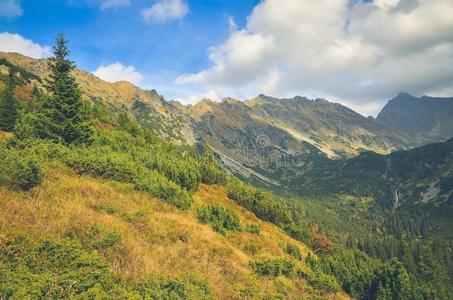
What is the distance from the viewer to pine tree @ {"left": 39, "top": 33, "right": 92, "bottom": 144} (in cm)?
3203

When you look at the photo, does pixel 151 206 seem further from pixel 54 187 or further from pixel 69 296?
pixel 69 296

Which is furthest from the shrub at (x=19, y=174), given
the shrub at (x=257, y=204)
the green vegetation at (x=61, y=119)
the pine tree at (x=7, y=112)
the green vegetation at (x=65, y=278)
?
the pine tree at (x=7, y=112)

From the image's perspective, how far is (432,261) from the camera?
12044cm

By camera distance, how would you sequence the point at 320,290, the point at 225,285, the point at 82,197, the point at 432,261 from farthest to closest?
the point at 432,261, the point at 320,290, the point at 82,197, the point at 225,285

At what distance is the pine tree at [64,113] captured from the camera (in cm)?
3203

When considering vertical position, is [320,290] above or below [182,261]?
below

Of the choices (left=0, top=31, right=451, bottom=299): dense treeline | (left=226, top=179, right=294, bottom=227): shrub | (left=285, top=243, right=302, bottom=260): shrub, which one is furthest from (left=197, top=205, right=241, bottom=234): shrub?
(left=226, top=179, right=294, bottom=227): shrub

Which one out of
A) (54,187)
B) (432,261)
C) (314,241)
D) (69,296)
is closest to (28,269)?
(69,296)

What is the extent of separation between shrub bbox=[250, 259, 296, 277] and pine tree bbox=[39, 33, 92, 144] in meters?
21.8

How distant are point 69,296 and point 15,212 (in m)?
5.72

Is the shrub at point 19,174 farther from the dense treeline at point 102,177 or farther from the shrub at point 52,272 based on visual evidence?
the shrub at point 52,272

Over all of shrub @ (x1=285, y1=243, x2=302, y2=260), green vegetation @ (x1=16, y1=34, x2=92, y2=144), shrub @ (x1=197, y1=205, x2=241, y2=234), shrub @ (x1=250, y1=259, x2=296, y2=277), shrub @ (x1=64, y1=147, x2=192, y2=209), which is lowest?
shrub @ (x1=285, y1=243, x2=302, y2=260)

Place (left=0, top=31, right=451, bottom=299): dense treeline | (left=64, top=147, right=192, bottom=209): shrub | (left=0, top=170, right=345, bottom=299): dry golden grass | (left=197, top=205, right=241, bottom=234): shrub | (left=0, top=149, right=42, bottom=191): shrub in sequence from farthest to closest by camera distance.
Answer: (left=197, top=205, right=241, bottom=234): shrub → (left=64, top=147, right=192, bottom=209): shrub → (left=0, top=149, right=42, bottom=191): shrub → (left=0, top=170, right=345, bottom=299): dry golden grass → (left=0, top=31, right=451, bottom=299): dense treeline

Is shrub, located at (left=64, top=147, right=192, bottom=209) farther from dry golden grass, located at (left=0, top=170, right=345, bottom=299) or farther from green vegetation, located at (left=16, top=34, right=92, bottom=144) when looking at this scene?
green vegetation, located at (left=16, top=34, right=92, bottom=144)
